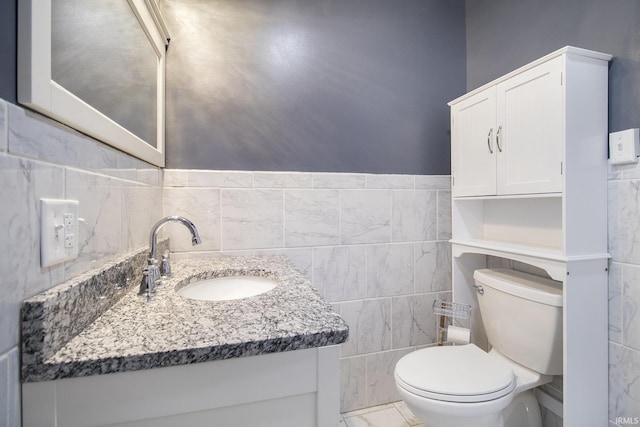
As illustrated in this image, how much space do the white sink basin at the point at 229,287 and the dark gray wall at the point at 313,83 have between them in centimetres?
59

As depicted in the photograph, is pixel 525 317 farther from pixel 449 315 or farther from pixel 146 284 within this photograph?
pixel 146 284

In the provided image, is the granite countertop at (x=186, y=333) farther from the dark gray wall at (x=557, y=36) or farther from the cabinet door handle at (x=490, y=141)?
the dark gray wall at (x=557, y=36)

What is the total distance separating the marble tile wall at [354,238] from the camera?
1.41 metres

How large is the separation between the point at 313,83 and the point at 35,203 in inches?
53.4

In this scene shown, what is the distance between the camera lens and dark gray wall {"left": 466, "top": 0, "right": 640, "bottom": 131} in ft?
3.48

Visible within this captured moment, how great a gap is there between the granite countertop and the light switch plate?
4.09 ft

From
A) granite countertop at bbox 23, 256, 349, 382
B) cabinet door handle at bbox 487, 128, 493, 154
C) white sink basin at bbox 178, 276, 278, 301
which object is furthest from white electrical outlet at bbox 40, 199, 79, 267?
cabinet door handle at bbox 487, 128, 493, 154

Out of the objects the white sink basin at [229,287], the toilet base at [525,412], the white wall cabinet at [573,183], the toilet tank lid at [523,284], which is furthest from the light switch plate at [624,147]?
the white sink basin at [229,287]

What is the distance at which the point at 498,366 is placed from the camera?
1.19 m

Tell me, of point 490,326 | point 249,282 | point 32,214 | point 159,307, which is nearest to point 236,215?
point 249,282

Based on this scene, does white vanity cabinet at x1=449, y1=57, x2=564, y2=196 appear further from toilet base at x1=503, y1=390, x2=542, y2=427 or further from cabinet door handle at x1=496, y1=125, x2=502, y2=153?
toilet base at x1=503, y1=390, x2=542, y2=427

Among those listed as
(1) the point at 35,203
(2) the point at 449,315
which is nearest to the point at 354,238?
(2) the point at 449,315

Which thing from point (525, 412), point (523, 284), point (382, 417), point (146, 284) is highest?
point (146, 284)

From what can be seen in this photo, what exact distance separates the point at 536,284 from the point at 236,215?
1435mm
